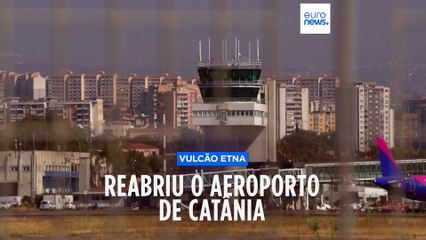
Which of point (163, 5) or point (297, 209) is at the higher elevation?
point (163, 5)

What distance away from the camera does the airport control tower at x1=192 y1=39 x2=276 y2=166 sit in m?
6.14

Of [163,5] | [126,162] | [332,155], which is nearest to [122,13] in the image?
[163,5]

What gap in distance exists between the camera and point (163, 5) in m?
6.04

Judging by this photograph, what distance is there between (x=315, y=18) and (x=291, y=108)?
1.67 feet

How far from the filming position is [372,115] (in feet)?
20.5

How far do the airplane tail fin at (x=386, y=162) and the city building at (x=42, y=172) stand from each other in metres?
1.20

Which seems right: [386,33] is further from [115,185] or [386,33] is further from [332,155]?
[115,185]

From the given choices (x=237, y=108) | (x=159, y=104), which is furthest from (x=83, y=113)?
(x=237, y=108)

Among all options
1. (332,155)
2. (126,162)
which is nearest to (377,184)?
(332,155)

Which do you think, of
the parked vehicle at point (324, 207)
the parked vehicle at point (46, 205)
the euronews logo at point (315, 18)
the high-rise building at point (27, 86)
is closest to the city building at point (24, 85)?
the high-rise building at point (27, 86)

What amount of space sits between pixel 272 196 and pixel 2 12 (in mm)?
1289

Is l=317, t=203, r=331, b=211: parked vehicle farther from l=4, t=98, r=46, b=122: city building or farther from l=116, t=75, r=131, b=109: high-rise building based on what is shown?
l=4, t=98, r=46, b=122: city building

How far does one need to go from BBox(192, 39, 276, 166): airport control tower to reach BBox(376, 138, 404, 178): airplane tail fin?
0.46 metres

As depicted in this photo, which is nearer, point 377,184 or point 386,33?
point 386,33
